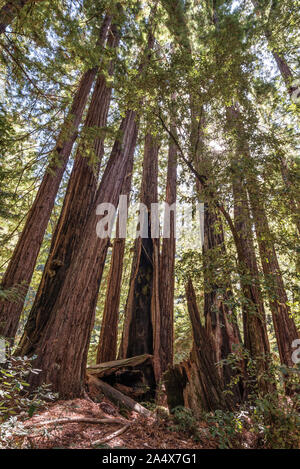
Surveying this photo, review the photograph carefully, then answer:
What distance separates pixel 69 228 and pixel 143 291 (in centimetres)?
255

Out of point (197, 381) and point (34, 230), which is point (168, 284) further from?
point (34, 230)

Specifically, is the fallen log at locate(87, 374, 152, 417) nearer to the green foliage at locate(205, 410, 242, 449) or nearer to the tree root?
the tree root

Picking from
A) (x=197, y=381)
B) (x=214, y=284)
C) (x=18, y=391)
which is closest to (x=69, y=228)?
(x=18, y=391)

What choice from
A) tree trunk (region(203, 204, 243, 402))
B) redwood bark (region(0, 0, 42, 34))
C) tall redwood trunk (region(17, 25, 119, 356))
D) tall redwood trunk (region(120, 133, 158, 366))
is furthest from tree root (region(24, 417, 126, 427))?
redwood bark (region(0, 0, 42, 34))

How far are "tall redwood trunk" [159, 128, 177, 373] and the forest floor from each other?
2339 millimetres

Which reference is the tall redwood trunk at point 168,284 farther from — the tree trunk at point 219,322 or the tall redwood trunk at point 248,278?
the tall redwood trunk at point 248,278

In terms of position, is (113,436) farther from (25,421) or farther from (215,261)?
(215,261)

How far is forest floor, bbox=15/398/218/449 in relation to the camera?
6.42 ft

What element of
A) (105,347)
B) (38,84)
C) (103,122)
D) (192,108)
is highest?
(103,122)

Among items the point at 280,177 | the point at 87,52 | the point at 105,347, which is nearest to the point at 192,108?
the point at 280,177

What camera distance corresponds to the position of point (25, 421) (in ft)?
7.76

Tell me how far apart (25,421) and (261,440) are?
226cm

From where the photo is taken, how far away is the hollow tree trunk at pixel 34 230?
4305mm

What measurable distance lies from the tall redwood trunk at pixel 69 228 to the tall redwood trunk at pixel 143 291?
1465 mm
